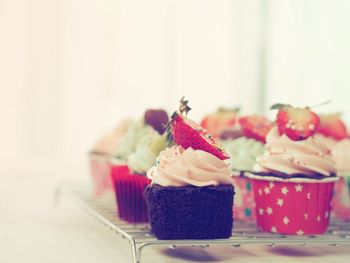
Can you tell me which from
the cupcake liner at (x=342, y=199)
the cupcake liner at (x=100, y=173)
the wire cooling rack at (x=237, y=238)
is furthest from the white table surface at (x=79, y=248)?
the cupcake liner at (x=342, y=199)

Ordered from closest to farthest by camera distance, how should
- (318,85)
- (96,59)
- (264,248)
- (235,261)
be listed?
(235,261)
(264,248)
(318,85)
(96,59)

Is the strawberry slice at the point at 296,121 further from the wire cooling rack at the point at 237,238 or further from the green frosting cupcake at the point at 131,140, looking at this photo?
the green frosting cupcake at the point at 131,140

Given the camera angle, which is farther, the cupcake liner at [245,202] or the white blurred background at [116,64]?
the white blurred background at [116,64]

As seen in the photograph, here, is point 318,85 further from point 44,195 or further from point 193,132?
point 193,132

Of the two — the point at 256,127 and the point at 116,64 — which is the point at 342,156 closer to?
the point at 256,127

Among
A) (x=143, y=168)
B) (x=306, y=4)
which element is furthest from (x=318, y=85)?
(x=143, y=168)

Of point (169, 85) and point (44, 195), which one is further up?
point (169, 85)

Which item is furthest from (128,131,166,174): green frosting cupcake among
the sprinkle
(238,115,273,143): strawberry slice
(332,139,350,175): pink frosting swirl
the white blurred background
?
the white blurred background
